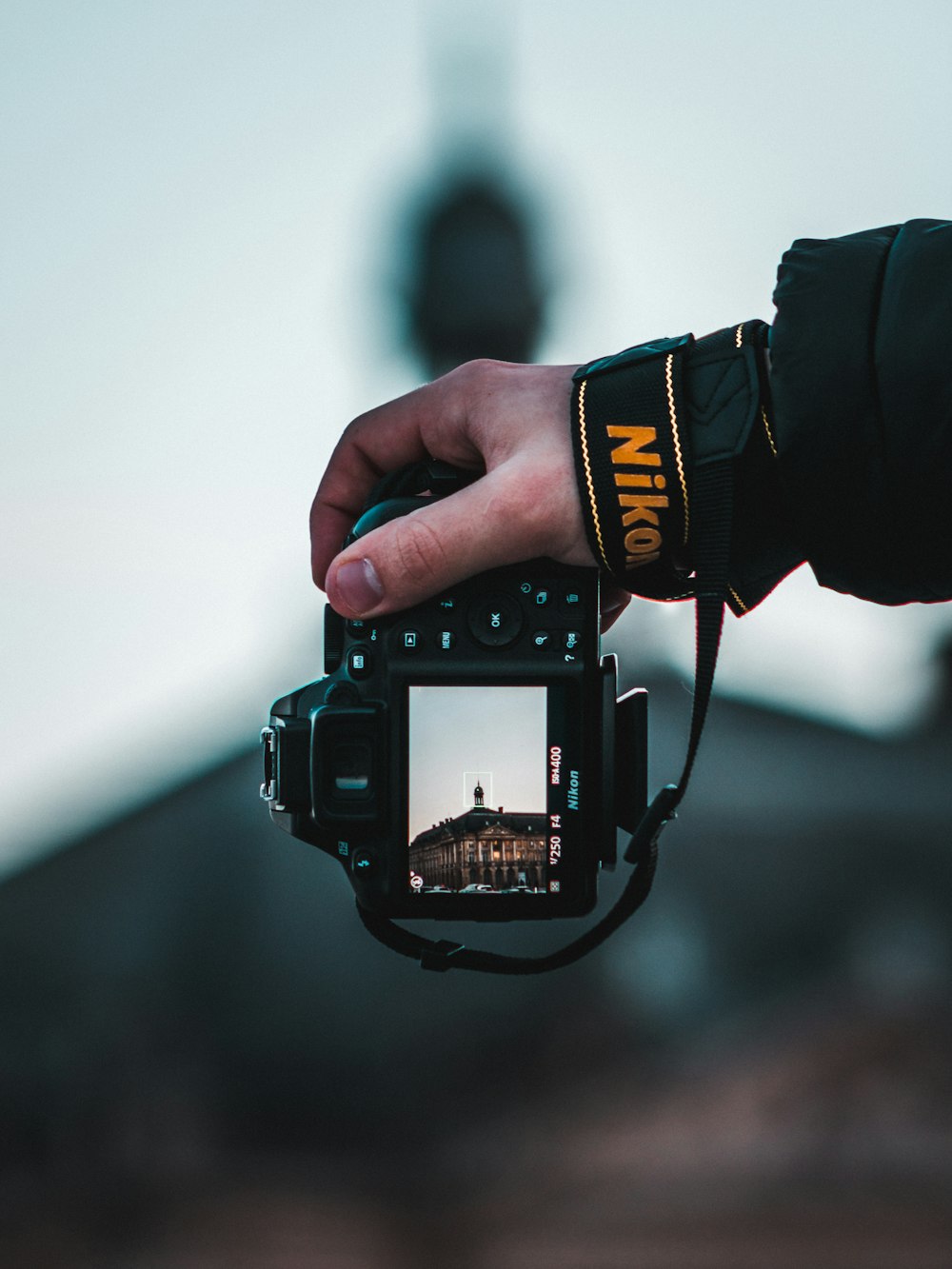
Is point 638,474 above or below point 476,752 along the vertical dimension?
above

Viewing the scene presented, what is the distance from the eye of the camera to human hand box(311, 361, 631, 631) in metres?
0.66

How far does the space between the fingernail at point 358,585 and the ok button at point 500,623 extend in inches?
2.8

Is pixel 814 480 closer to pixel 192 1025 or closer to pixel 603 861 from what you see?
pixel 603 861

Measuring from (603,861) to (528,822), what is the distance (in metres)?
0.06

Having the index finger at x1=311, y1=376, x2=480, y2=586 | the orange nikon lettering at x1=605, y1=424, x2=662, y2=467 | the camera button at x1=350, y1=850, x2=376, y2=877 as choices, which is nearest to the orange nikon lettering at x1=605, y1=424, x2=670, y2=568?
the orange nikon lettering at x1=605, y1=424, x2=662, y2=467

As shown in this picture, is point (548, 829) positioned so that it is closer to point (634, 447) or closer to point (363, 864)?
point (363, 864)

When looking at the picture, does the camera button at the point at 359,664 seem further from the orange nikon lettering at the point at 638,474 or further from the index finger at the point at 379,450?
the orange nikon lettering at the point at 638,474

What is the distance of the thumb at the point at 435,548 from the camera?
2.16 ft

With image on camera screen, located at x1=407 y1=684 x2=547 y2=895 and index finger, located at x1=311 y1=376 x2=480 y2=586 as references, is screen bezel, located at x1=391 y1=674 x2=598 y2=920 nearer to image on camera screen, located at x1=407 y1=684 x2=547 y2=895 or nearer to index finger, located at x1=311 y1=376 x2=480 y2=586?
image on camera screen, located at x1=407 y1=684 x2=547 y2=895

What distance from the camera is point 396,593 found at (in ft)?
2.28

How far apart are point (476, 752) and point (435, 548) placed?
0.14 m

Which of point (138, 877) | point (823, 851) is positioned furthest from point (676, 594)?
point (138, 877)

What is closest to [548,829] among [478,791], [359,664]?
[478,791]

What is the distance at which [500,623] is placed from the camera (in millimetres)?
742
